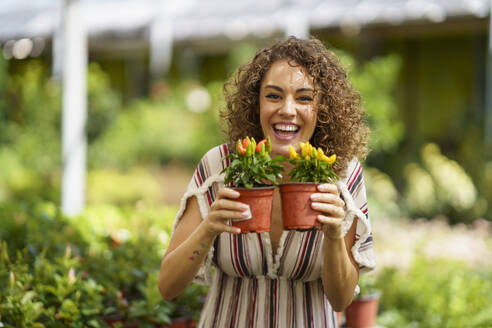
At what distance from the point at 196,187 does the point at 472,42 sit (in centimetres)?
1139

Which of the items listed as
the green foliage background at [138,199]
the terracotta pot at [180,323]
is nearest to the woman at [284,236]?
the green foliage background at [138,199]

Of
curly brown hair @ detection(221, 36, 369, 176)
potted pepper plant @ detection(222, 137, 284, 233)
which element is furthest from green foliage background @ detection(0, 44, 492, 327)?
potted pepper plant @ detection(222, 137, 284, 233)

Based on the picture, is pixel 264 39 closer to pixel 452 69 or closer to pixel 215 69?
pixel 215 69

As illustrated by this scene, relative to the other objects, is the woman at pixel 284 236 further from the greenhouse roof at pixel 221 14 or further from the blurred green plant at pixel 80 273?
the greenhouse roof at pixel 221 14

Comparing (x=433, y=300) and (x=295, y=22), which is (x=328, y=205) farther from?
(x=295, y=22)

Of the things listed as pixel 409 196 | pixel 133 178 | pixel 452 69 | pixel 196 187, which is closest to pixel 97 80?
pixel 133 178

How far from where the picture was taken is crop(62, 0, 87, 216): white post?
22.1 ft

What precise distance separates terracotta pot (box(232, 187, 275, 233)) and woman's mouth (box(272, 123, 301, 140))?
1.15ft

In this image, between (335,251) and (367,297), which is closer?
(335,251)

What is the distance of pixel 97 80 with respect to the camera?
35.6 ft

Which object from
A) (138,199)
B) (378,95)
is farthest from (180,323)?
(138,199)

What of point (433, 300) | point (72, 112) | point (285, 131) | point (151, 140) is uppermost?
point (72, 112)

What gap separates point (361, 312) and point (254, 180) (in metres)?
2.07

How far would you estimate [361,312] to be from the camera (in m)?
3.34
